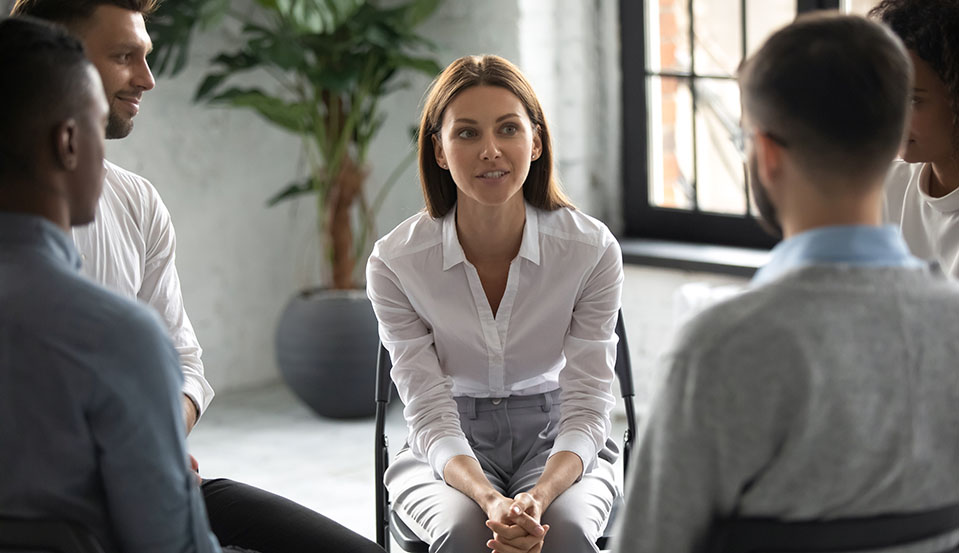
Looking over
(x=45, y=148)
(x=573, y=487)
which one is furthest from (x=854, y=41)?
(x=573, y=487)

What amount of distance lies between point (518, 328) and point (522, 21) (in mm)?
2042

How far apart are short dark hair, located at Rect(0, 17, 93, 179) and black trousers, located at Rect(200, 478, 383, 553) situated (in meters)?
0.81

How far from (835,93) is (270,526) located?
1.16 meters

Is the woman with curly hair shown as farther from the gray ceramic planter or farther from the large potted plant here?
the gray ceramic planter

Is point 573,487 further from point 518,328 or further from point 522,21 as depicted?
point 522,21

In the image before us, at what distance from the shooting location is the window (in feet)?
12.9

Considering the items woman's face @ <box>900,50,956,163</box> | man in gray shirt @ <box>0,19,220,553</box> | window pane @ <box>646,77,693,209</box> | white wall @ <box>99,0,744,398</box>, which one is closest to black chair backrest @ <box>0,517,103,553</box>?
man in gray shirt @ <box>0,19,220,553</box>

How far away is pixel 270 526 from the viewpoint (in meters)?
1.87

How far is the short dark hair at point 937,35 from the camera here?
1.83m

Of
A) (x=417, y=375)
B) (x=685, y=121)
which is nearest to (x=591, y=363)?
(x=417, y=375)

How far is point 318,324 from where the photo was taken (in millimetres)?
4020

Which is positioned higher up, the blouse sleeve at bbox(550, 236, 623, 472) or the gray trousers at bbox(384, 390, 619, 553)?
the blouse sleeve at bbox(550, 236, 623, 472)

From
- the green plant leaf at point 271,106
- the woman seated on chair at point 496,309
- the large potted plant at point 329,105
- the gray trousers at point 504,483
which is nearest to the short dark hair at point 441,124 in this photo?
the woman seated on chair at point 496,309

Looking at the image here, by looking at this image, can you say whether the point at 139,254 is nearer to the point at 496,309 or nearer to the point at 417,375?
the point at 417,375
